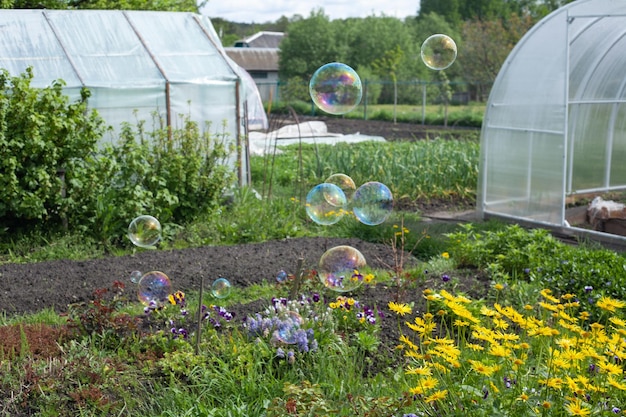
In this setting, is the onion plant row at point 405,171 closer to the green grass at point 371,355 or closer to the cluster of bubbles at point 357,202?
the green grass at point 371,355

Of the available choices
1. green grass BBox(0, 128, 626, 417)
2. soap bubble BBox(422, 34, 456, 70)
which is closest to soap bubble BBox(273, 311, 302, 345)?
green grass BBox(0, 128, 626, 417)

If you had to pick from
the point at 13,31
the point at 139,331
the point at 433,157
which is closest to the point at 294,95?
the point at 433,157

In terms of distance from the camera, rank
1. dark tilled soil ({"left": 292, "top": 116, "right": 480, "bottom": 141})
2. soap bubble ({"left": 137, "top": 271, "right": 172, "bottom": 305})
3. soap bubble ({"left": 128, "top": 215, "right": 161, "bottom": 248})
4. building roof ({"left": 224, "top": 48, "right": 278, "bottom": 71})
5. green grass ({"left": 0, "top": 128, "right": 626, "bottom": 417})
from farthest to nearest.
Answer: building roof ({"left": 224, "top": 48, "right": 278, "bottom": 71})
dark tilled soil ({"left": 292, "top": 116, "right": 480, "bottom": 141})
soap bubble ({"left": 128, "top": 215, "right": 161, "bottom": 248})
soap bubble ({"left": 137, "top": 271, "right": 172, "bottom": 305})
green grass ({"left": 0, "top": 128, "right": 626, "bottom": 417})

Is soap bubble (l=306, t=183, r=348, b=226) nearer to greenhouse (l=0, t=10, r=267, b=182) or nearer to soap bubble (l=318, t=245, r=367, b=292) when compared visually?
soap bubble (l=318, t=245, r=367, b=292)

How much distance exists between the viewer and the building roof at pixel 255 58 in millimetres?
50875

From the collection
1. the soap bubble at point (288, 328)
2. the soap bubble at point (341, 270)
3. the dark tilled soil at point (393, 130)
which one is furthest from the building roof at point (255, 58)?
the soap bubble at point (288, 328)

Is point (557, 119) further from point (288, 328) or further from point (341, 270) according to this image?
point (288, 328)

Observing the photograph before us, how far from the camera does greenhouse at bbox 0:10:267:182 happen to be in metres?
9.56

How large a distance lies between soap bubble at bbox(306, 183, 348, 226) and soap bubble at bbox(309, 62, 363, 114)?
2.16 ft

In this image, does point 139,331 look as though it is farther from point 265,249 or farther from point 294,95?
point 294,95

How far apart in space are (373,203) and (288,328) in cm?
210

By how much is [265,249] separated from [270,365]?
3.83 m

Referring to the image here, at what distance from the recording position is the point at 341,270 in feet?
17.6

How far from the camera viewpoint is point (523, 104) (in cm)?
977
